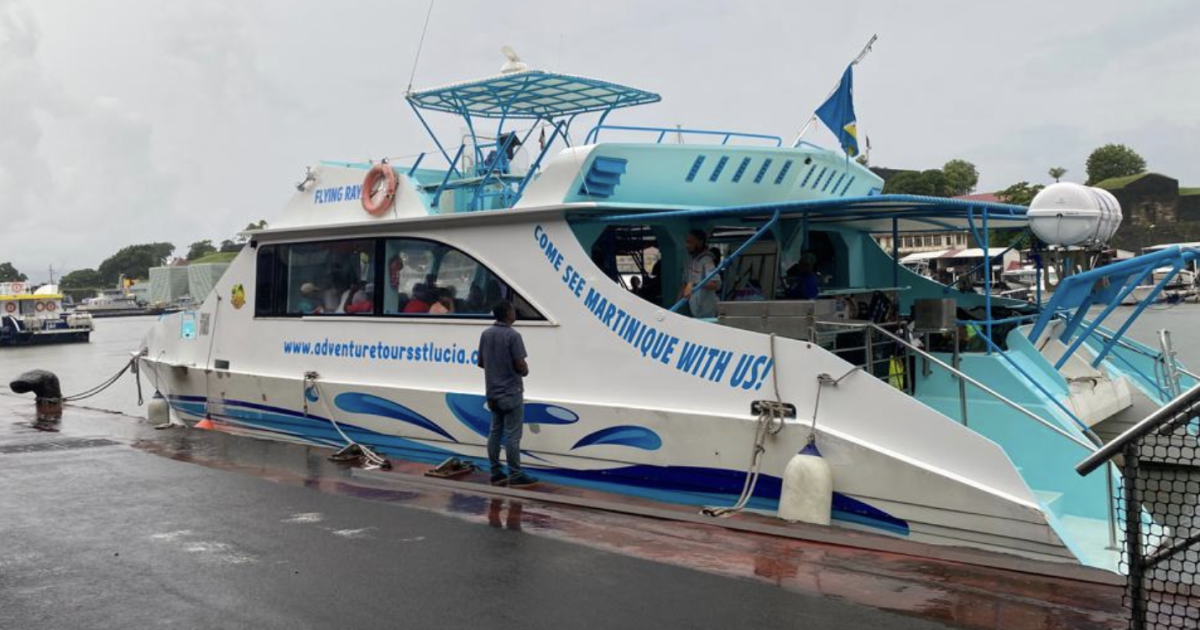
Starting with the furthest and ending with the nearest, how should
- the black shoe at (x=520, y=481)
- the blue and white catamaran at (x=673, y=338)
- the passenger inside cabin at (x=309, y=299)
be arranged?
the passenger inside cabin at (x=309, y=299) < the black shoe at (x=520, y=481) < the blue and white catamaran at (x=673, y=338)

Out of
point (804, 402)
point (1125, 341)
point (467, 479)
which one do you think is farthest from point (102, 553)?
point (1125, 341)

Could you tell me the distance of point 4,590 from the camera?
208 inches

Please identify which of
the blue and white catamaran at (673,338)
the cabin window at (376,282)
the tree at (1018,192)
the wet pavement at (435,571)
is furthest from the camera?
the tree at (1018,192)

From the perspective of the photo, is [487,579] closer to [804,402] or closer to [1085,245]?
[804,402]

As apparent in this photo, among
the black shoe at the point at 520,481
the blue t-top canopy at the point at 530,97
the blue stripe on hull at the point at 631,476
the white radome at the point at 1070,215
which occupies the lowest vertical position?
the black shoe at the point at 520,481

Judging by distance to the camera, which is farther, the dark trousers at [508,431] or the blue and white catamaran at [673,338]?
the dark trousers at [508,431]

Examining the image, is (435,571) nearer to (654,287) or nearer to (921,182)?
(654,287)

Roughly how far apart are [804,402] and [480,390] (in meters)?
3.08

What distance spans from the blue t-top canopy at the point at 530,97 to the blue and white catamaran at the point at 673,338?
3 centimetres

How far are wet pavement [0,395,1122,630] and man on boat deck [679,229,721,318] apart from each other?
196cm

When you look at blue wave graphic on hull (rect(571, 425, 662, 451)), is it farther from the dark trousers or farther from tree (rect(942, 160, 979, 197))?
tree (rect(942, 160, 979, 197))

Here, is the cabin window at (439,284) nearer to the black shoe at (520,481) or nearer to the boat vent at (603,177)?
the boat vent at (603,177)

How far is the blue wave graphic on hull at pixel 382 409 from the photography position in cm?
895

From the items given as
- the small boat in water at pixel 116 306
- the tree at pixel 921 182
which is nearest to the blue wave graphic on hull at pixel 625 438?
the tree at pixel 921 182
